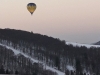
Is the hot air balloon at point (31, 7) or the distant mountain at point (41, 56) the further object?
the distant mountain at point (41, 56)

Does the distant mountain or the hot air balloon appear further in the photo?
the distant mountain

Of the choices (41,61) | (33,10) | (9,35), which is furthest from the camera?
(9,35)

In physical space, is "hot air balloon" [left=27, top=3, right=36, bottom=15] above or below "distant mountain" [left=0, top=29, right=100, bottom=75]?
above

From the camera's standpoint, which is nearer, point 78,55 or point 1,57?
point 1,57

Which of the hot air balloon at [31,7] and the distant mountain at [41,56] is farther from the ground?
the hot air balloon at [31,7]

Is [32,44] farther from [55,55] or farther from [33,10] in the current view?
[33,10]

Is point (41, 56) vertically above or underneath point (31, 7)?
underneath

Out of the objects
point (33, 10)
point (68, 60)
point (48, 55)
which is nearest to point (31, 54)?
point (48, 55)

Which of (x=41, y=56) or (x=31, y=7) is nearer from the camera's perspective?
(x=31, y=7)
